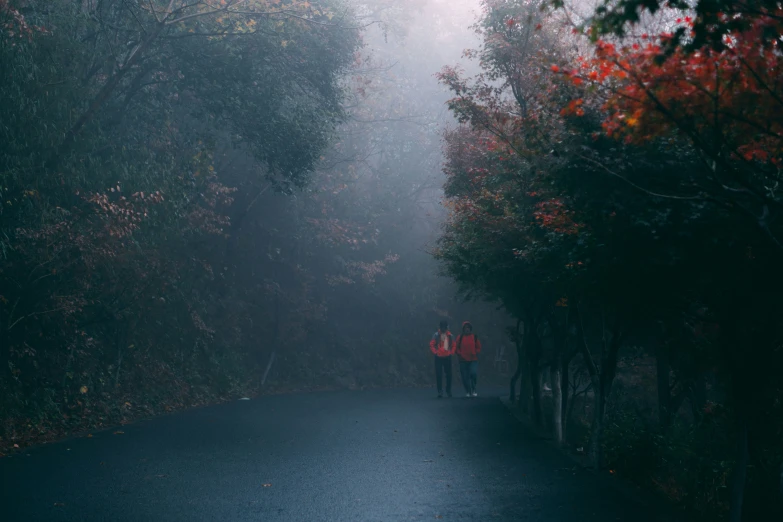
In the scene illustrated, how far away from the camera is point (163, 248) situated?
19250 mm

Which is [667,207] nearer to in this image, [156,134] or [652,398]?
[156,134]

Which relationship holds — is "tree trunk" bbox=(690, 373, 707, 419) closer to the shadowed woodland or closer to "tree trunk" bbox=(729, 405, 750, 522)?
the shadowed woodland

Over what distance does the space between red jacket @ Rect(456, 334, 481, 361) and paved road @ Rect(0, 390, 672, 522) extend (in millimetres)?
5269

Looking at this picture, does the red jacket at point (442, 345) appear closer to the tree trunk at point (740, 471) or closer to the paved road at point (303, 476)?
the paved road at point (303, 476)

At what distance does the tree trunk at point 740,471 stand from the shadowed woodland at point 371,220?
0.04 meters

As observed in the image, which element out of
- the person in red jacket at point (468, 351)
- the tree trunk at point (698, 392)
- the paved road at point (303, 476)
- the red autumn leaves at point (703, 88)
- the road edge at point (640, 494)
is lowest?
the road edge at point (640, 494)

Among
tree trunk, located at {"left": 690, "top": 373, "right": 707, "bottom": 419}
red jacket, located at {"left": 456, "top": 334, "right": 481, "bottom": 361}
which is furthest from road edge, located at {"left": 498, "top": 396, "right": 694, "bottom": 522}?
red jacket, located at {"left": 456, "top": 334, "right": 481, "bottom": 361}

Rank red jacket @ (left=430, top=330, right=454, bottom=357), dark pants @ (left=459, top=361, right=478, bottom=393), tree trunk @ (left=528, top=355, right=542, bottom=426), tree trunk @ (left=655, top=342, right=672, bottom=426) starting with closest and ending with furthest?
1. tree trunk @ (left=528, top=355, right=542, bottom=426)
2. tree trunk @ (left=655, top=342, right=672, bottom=426)
3. red jacket @ (left=430, top=330, right=454, bottom=357)
4. dark pants @ (left=459, top=361, right=478, bottom=393)

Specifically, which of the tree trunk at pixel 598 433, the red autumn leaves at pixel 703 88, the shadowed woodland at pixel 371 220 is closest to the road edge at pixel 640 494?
the tree trunk at pixel 598 433

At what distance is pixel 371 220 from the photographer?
3234 centimetres

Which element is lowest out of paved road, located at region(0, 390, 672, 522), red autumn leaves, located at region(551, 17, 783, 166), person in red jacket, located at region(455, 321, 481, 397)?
paved road, located at region(0, 390, 672, 522)

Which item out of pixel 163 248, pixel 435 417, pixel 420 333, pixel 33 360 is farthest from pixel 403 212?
pixel 33 360

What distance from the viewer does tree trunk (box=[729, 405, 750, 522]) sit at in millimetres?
7340

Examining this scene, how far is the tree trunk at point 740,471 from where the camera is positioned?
7.34 meters
